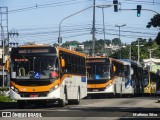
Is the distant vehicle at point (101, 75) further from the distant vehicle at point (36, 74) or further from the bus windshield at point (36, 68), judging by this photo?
the bus windshield at point (36, 68)

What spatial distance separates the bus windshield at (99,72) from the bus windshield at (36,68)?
15.1 metres

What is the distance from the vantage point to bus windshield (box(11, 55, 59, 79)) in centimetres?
2759

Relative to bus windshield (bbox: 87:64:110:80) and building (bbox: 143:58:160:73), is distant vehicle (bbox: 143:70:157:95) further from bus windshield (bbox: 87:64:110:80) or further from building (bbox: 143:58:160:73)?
building (bbox: 143:58:160:73)

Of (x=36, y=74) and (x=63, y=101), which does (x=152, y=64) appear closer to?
(x=63, y=101)

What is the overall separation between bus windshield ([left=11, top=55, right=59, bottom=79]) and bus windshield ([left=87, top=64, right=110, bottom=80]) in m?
15.1

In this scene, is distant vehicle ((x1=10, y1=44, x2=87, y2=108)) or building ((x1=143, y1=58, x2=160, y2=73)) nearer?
distant vehicle ((x1=10, y1=44, x2=87, y2=108))

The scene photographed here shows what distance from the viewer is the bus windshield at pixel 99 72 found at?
4281cm

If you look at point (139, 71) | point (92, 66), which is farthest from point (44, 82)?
point (139, 71)

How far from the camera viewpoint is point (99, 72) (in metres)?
43.1

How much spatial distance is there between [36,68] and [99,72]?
16.0m

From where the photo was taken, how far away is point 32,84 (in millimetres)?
27594

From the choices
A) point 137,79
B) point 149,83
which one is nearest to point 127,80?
point 137,79

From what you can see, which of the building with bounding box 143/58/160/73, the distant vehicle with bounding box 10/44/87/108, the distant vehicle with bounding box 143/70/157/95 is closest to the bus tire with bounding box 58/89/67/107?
the distant vehicle with bounding box 10/44/87/108

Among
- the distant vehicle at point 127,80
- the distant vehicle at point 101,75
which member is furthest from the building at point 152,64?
the distant vehicle at point 101,75
